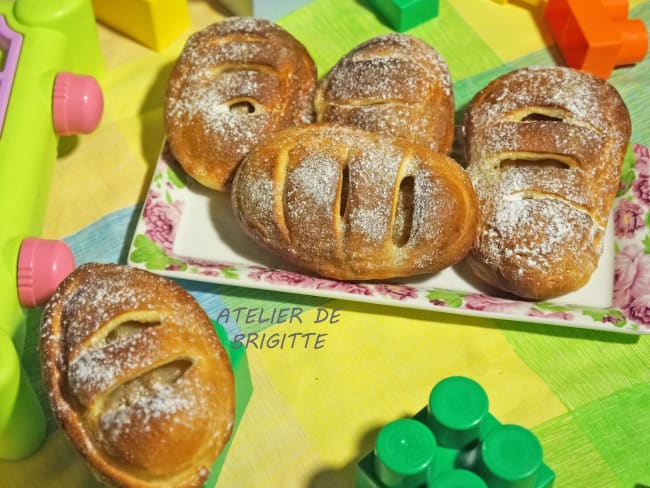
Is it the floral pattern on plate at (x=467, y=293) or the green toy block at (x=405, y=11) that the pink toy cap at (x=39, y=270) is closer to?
the floral pattern on plate at (x=467, y=293)

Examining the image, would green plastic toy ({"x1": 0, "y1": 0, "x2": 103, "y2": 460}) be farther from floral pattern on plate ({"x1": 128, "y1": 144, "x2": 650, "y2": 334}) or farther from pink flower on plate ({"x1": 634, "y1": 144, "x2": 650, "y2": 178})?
pink flower on plate ({"x1": 634, "y1": 144, "x2": 650, "y2": 178})

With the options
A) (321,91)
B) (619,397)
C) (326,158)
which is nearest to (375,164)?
(326,158)

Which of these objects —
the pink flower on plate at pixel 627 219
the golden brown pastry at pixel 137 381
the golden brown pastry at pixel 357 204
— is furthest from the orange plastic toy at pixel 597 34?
the golden brown pastry at pixel 137 381

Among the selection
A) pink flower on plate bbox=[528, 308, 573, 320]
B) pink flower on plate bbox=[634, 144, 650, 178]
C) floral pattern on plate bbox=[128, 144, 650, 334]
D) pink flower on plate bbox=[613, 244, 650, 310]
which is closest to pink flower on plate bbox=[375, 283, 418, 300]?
floral pattern on plate bbox=[128, 144, 650, 334]

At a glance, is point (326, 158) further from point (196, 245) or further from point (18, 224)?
point (18, 224)

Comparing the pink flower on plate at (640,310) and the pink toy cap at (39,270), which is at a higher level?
the pink flower on plate at (640,310)

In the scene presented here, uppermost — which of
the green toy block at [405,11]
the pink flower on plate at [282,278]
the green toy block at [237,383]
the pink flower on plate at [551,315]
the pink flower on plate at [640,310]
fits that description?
the green toy block at [405,11]
